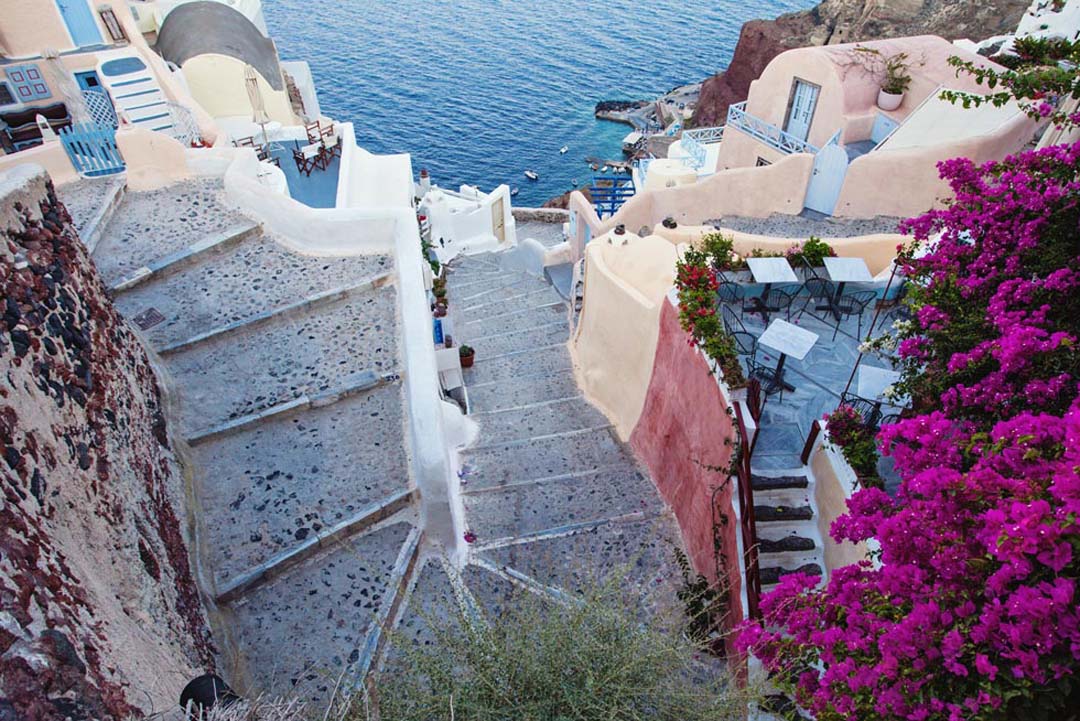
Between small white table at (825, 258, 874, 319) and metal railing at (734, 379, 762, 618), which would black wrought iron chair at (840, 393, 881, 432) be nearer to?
metal railing at (734, 379, 762, 618)

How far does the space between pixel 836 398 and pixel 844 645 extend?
4.95 meters

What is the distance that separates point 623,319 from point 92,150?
8.93 m

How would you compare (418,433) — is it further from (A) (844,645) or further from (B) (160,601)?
(A) (844,645)

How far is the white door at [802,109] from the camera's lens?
723 inches

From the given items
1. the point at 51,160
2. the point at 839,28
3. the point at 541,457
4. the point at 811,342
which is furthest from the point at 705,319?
the point at 839,28

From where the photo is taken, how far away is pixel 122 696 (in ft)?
10.3

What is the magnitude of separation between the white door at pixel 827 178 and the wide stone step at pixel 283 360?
12.0 meters

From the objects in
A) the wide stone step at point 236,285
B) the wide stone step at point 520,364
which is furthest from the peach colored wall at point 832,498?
the wide stone step at point 520,364

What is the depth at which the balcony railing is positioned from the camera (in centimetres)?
1859

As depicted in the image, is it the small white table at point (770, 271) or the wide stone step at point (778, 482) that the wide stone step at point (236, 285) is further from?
the wide stone step at point (778, 482)

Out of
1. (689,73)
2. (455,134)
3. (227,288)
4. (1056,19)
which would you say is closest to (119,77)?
(227,288)

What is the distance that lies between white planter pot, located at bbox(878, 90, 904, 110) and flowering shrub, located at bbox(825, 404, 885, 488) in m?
14.4

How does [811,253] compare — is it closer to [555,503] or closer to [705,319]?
[705,319]

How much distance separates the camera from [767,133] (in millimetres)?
19438
